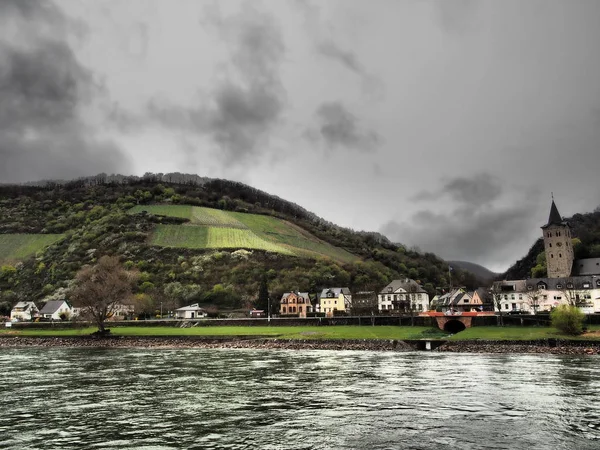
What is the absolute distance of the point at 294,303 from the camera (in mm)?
155250

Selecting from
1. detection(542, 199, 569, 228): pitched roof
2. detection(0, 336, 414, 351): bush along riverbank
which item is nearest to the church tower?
detection(542, 199, 569, 228): pitched roof

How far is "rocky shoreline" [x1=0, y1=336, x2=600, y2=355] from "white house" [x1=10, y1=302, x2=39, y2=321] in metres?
53.6

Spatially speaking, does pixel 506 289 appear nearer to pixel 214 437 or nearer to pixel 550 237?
pixel 550 237

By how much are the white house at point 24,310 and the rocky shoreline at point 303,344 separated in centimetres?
5360

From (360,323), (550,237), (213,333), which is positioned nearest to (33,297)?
(213,333)

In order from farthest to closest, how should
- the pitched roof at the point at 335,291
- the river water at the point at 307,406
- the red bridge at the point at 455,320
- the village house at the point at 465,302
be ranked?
1. the pitched roof at the point at 335,291
2. the village house at the point at 465,302
3. the red bridge at the point at 455,320
4. the river water at the point at 307,406

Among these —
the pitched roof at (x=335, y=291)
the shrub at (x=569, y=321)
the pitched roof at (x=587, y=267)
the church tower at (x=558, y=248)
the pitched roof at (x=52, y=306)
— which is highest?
the church tower at (x=558, y=248)

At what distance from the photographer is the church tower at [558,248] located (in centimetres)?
15338

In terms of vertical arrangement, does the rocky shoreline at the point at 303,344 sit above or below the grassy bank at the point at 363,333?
below

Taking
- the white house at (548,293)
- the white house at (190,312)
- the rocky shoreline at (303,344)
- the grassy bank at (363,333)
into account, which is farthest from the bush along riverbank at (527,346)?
the white house at (190,312)

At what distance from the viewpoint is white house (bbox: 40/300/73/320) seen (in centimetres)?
15462

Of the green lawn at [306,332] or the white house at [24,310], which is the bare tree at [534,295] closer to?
the green lawn at [306,332]

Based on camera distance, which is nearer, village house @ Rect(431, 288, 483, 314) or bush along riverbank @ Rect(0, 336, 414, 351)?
bush along riverbank @ Rect(0, 336, 414, 351)

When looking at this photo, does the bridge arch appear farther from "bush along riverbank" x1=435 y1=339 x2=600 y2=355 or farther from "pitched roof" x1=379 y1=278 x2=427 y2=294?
"pitched roof" x1=379 y1=278 x2=427 y2=294
